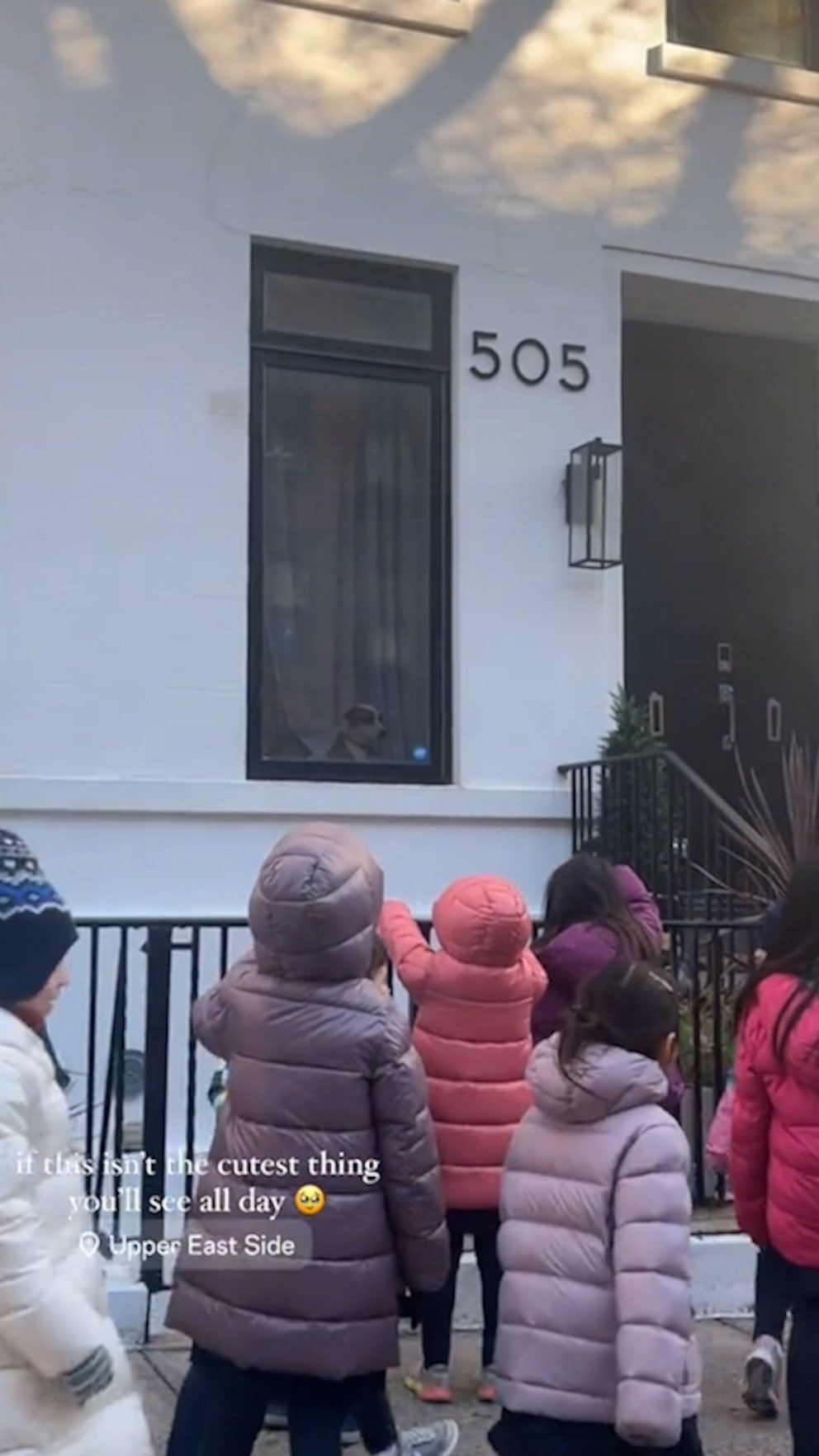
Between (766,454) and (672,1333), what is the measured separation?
749cm

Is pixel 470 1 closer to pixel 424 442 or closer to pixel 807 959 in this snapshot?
pixel 424 442

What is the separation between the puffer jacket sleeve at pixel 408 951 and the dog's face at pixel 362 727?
2.92 m

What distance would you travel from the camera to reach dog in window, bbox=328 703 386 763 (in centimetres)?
773

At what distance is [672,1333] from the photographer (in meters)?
3.10

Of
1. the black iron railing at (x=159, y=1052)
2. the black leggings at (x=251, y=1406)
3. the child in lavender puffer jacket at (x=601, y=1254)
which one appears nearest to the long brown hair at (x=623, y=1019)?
the child in lavender puffer jacket at (x=601, y=1254)

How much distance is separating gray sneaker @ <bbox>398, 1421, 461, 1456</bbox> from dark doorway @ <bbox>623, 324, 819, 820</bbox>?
5583 mm

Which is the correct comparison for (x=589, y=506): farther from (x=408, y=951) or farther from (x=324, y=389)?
(x=408, y=951)

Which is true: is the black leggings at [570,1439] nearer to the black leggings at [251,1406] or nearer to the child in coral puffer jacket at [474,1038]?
the black leggings at [251,1406]

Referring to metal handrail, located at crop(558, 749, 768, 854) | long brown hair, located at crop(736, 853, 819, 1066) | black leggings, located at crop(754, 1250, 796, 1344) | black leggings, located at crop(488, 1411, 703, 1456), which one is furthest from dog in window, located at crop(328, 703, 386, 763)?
black leggings, located at crop(488, 1411, 703, 1456)

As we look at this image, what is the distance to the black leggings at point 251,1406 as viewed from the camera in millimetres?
3275

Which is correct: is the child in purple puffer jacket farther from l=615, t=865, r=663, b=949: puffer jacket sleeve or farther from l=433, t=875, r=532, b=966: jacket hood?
l=433, t=875, r=532, b=966: jacket hood

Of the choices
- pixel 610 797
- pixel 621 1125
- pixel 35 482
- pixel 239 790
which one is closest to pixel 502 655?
pixel 610 797

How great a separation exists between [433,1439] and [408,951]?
1266 mm

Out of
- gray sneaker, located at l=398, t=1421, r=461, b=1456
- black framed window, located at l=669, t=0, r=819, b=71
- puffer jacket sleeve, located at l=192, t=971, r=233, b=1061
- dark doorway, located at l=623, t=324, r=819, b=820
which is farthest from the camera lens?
dark doorway, located at l=623, t=324, r=819, b=820
